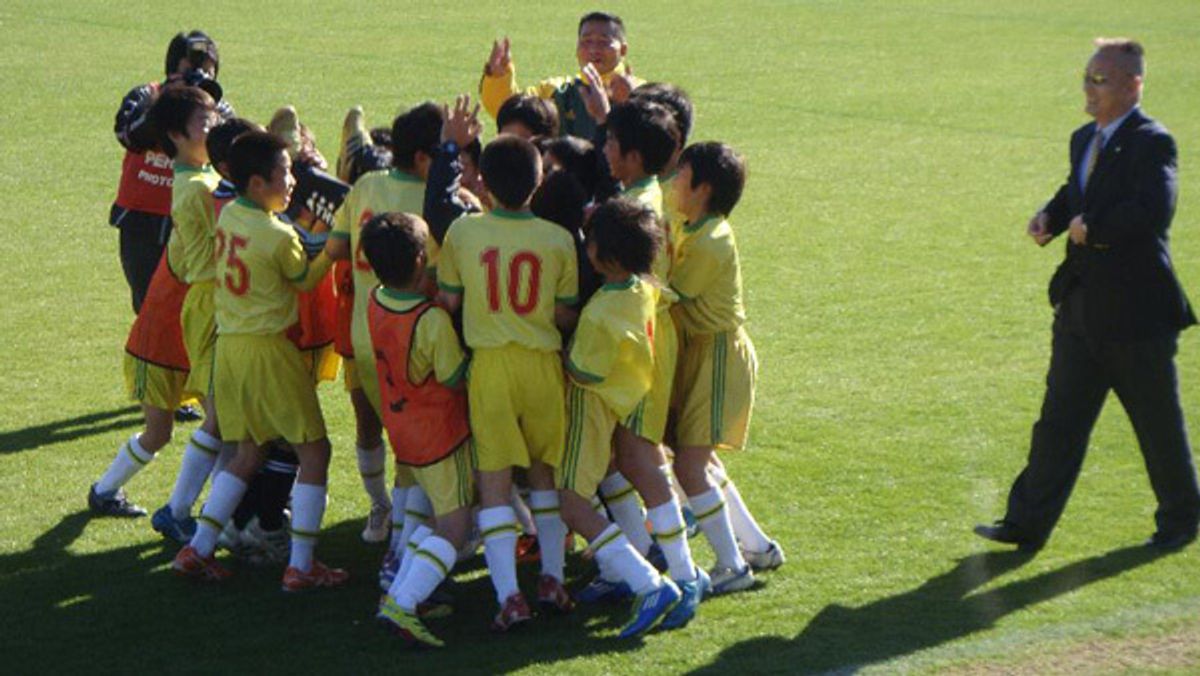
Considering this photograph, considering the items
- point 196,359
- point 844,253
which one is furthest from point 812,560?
point 844,253

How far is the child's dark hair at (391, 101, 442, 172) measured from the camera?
6.45 m

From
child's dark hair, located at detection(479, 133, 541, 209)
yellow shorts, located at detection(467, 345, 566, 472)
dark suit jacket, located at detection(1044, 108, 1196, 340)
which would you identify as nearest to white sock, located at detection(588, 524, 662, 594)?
yellow shorts, located at detection(467, 345, 566, 472)

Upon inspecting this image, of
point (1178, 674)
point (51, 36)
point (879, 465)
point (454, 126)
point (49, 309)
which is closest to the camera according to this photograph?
point (1178, 674)

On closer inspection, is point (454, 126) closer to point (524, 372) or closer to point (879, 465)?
point (524, 372)

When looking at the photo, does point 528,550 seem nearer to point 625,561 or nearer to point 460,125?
point 625,561

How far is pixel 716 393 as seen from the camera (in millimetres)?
6457

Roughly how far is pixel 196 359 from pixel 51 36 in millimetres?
13713

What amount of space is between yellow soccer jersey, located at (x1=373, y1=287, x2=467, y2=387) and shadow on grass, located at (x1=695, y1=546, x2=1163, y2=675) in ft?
4.28

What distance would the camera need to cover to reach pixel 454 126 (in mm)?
6262

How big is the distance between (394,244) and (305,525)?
1.23 metres

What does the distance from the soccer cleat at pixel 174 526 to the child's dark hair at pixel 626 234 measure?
2.19 m

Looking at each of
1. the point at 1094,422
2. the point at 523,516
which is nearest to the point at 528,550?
the point at 523,516

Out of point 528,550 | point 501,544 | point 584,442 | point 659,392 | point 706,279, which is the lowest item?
point 528,550

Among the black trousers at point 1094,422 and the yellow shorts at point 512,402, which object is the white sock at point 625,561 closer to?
the yellow shorts at point 512,402
